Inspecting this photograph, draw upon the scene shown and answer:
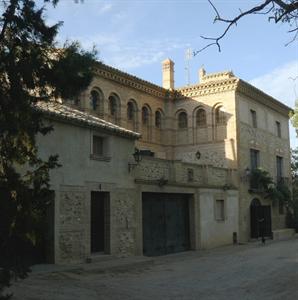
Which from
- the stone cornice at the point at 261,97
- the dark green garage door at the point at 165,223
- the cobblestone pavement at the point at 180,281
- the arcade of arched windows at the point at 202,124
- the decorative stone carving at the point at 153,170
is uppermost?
the stone cornice at the point at 261,97

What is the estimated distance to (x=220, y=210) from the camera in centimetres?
2795

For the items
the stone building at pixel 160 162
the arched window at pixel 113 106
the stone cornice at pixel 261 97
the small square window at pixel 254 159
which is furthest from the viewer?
the small square window at pixel 254 159

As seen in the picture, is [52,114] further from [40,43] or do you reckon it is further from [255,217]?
[255,217]

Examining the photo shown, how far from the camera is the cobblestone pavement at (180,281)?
12234mm

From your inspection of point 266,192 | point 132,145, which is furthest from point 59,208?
point 266,192

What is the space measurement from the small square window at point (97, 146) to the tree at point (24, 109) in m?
10.3

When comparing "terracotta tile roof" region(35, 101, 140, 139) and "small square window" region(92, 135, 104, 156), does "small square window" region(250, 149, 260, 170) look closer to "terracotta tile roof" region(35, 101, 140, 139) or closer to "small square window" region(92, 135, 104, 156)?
"terracotta tile roof" region(35, 101, 140, 139)

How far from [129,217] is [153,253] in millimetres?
2715

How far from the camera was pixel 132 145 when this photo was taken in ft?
68.5

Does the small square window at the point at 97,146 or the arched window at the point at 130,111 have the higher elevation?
the arched window at the point at 130,111

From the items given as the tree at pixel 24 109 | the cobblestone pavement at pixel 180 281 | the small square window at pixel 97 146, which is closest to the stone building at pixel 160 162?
the small square window at pixel 97 146

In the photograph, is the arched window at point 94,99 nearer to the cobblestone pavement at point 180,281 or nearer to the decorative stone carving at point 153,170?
the decorative stone carving at point 153,170

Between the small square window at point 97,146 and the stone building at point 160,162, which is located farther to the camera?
the small square window at point 97,146

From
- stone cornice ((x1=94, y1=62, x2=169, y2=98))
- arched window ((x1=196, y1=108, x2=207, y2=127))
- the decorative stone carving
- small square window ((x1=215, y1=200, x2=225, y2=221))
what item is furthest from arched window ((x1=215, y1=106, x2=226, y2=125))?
the decorative stone carving
